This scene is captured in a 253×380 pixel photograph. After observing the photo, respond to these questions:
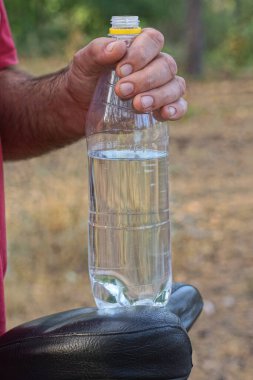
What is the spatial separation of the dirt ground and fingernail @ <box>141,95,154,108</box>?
278 cm

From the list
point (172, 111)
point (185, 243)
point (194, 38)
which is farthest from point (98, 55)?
point (194, 38)

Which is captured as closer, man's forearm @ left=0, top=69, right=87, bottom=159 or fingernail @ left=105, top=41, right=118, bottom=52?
fingernail @ left=105, top=41, right=118, bottom=52

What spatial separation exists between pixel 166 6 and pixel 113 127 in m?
18.2

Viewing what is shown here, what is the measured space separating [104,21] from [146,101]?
59.4ft

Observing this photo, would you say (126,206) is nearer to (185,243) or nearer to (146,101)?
(146,101)

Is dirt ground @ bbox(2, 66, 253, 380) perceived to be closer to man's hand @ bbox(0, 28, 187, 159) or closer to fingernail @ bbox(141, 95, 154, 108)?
man's hand @ bbox(0, 28, 187, 159)

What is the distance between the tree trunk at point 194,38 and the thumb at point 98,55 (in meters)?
12.2

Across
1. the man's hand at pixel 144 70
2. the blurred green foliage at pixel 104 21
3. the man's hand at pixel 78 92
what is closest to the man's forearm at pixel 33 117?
the man's hand at pixel 78 92

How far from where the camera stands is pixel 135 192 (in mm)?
2166

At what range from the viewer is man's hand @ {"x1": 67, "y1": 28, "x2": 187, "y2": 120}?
1.86 m

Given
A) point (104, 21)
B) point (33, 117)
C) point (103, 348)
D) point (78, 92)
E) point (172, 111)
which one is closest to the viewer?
point (103, 348)

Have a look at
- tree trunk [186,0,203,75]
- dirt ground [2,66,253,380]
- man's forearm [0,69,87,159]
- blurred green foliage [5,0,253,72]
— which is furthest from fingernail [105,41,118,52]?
blurred green foliage [5,0,253,72]

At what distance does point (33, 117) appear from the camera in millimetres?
2576

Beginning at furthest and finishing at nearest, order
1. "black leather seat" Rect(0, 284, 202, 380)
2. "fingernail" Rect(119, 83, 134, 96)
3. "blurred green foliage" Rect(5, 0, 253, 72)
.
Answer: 1. "blurred green foliage" Rect(5, 0, 253, 72)
2. "fingernail" Rect(119, 83, 134, 96)
3. "black leather seat" Rect(0, 284, 202, 380)
